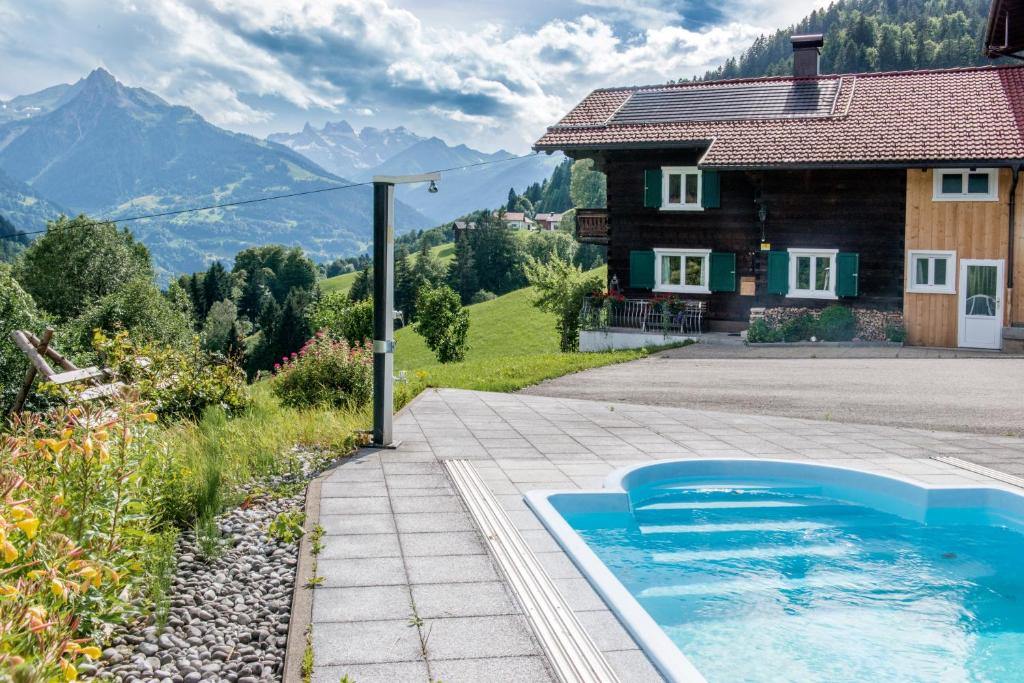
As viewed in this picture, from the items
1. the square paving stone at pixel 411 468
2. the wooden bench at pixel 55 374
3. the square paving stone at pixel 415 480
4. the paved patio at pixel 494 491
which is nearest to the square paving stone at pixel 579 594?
the paved patio at pixel 494 491

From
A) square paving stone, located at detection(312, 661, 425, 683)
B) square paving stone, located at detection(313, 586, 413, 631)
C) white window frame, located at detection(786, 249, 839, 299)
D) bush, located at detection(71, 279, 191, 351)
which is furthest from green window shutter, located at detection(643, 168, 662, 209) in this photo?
bush, located at detection(71, 279, 191, 351)

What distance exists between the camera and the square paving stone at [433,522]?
6.43 m

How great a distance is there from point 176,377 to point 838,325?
18.5m

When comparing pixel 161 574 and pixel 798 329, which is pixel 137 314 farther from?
pixel 161 574

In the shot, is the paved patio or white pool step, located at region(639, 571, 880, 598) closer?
the paved patio

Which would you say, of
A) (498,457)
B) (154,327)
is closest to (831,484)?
(498,457)

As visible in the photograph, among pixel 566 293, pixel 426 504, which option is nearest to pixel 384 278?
pixel 426 504

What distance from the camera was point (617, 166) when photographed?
28.6m

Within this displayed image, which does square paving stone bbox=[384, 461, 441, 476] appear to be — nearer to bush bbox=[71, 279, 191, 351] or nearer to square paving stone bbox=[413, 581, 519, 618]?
square paving stone bbox=[413, 581, 519, 618]

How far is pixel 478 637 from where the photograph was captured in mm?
4566

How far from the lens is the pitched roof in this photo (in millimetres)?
23875

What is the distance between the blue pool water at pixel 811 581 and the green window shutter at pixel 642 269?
62.9ft

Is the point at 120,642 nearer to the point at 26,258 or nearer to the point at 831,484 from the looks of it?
the point at 831,484

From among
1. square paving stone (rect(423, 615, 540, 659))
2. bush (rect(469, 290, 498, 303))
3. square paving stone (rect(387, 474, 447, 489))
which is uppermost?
bush (rect(469, 290, 498, 303))
